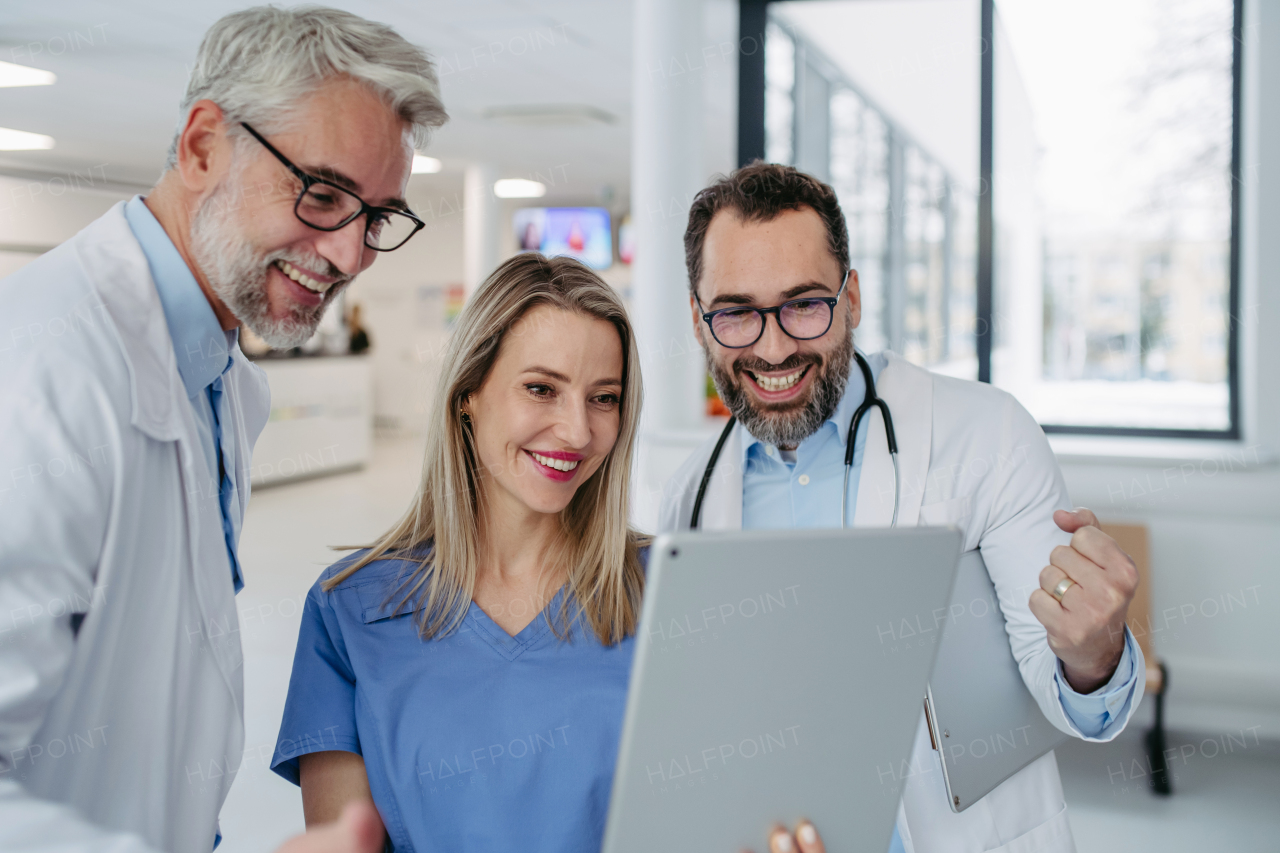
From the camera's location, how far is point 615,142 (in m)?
8.33

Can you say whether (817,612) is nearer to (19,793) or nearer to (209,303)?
(19,793)

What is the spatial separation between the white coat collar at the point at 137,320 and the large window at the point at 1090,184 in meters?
3.57

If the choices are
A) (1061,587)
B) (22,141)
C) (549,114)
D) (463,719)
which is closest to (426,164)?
(549,114)

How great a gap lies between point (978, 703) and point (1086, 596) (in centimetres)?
29

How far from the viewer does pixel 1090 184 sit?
167 inches

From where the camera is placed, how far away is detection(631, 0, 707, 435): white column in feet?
12.5

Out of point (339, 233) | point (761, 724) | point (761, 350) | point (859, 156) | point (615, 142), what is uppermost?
point (615, 142)

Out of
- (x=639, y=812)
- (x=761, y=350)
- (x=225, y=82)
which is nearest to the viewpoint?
(x=639, y=812)

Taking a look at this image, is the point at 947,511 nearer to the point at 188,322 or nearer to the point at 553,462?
the point at 553,462

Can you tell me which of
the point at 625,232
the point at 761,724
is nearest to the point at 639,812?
the point at 761,724

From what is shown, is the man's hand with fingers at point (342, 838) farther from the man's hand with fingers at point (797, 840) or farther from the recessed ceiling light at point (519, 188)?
the recessed ceiling light at point (519, 188)

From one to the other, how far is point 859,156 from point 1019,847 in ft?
15.5

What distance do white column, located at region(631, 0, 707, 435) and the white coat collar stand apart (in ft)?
9.20

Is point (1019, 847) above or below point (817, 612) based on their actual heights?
below
